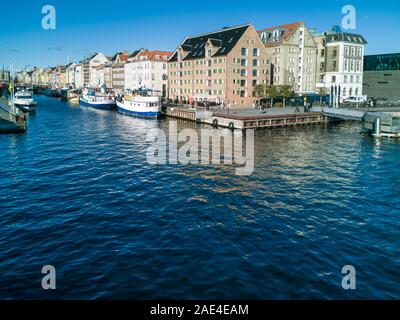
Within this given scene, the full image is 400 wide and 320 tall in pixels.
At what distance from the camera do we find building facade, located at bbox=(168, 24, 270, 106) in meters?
97.6

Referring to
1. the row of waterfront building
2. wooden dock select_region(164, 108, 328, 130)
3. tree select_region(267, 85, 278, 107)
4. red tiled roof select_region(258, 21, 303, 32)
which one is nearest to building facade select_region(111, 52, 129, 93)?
the row of waterfront building

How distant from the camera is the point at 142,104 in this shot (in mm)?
99000

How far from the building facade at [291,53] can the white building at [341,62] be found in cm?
527

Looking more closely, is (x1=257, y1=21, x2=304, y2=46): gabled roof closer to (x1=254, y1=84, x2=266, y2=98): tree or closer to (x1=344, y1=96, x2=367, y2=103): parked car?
(x1=254, y1=84, x2=266, y2=98): tree

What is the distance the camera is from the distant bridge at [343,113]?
3031 inches

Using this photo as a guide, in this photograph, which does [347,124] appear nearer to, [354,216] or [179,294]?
[354,216]

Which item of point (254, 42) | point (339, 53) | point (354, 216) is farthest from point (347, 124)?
point (354, 216)

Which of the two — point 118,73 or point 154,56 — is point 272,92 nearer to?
point 154,56

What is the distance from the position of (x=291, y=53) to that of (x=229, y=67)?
26316 millimetres

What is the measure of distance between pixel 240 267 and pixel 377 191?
19141mm

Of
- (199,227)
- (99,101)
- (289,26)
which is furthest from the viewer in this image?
(99,101)

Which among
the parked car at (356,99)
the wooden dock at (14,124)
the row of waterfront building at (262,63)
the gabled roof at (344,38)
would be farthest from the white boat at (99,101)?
the parked car at (356,99)

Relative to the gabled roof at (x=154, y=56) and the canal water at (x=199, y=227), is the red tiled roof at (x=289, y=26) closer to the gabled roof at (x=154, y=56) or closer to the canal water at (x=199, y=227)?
the gabled roof at (x=154, y=56)

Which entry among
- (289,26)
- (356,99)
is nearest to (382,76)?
(356,99)
